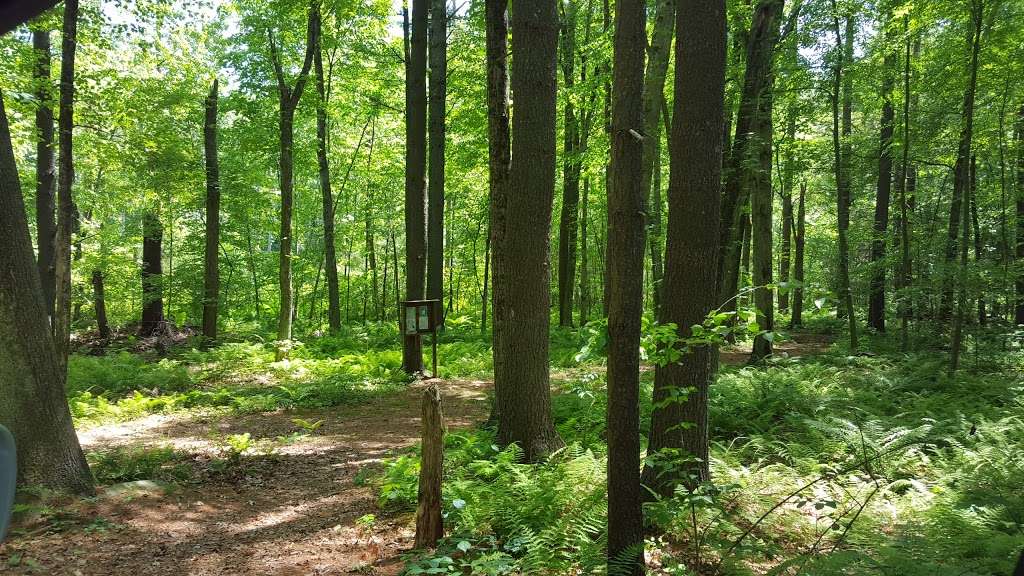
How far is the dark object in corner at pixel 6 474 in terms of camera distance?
1.19 metres

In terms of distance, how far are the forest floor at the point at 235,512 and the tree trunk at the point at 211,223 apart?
851cm

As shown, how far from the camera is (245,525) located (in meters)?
5.57

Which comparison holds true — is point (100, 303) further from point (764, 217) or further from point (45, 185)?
point (764, 217)

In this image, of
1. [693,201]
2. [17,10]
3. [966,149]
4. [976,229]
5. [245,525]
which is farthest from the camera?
[976,229]

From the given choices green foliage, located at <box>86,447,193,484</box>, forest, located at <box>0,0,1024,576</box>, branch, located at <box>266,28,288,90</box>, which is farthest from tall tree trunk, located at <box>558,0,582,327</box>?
green foliage, located at <box>86,447,193,484</box>

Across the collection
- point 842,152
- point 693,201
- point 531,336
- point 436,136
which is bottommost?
point 531,336

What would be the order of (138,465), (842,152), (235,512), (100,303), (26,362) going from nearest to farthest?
(26,362), (235,512), (138,465), (842,152), (100,303)

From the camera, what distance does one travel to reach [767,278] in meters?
12.0

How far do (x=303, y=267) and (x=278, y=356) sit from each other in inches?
571

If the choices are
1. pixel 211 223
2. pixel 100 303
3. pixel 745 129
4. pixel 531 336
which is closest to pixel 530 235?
pixel 531 336

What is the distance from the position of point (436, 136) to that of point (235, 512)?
11.7 meters

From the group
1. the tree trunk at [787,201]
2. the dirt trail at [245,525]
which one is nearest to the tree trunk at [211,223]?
the dirt trail at [245,525]

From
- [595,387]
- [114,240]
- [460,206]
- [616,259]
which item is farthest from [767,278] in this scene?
[114,240]

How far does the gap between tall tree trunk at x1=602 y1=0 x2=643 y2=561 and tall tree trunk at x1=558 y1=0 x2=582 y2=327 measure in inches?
493
